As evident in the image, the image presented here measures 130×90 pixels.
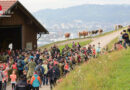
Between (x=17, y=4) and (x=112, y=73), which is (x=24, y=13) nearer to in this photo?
(x=17, y=4)

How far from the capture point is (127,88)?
A: 11344 mm

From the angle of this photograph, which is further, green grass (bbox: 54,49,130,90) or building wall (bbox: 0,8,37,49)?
building wall (bbox: 0,8,37,49)

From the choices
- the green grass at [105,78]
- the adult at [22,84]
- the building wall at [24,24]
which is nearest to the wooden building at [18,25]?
the building wall at [24,24]

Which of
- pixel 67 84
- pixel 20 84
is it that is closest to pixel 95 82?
pixel 67 84

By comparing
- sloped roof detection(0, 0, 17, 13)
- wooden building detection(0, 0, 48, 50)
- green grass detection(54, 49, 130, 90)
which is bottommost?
green grass detection(54, 49, 130, 90)

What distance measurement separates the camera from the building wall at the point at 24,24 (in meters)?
29.2

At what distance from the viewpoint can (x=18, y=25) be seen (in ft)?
100

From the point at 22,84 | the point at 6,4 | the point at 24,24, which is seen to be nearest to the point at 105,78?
the point at 22,84

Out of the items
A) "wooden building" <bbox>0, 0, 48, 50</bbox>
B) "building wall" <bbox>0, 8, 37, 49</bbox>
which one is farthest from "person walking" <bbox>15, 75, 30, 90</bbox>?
"building wall" <bbox>0, 8, 37, 49</bbox>

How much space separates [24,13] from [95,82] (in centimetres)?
1867

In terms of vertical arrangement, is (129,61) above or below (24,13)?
below

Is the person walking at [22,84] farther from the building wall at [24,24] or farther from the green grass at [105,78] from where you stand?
the building wall at [24,24]

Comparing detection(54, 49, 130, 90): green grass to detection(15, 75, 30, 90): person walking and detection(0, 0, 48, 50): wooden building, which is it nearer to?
detection(15, 75, 30, 90): person walking

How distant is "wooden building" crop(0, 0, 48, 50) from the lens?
28031 mm
